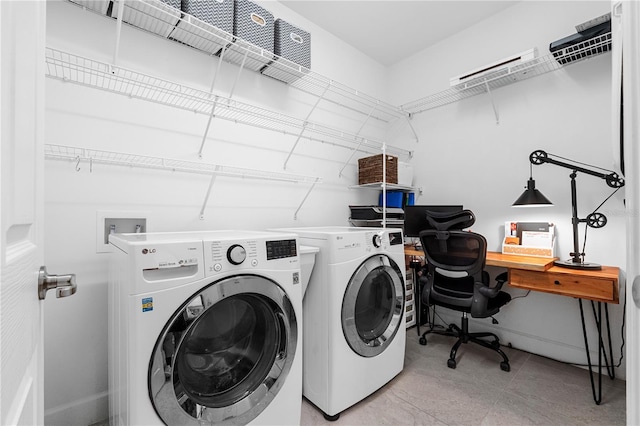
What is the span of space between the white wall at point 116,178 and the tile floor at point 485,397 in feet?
4.12

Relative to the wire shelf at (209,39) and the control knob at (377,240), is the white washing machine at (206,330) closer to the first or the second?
the control knob at (377,240)

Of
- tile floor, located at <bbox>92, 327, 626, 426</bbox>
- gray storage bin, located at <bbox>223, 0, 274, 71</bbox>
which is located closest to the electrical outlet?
tile floor, located at <bbox>92, 327, 626, 426</bbox>

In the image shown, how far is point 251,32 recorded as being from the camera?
6.00ft

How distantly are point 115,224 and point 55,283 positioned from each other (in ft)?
4.00

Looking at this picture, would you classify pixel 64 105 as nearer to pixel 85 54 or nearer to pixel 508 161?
pixel 85 54

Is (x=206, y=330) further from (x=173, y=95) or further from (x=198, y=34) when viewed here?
(x=198, y=34)

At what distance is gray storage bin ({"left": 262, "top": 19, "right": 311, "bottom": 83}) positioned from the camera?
199 cm

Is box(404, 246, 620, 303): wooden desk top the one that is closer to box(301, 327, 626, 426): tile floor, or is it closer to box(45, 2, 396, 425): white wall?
box(301, 327, 626, 426): tile floor

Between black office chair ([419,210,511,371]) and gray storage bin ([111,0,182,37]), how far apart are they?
6.55 feet

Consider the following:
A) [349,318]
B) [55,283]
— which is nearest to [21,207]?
[55,283]

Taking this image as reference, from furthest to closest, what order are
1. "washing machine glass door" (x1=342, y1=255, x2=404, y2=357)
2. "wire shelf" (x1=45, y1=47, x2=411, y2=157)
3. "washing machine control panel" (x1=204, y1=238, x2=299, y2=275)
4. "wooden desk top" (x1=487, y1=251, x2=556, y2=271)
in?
"wooden desk top" (x1=487, y1=251, x2=556, y2=271)
"washing machine glass door" (x1=342, y1=255, x2=404, y2=357)
"wire shelf" (x1=45, y1=47, x2=411, y2=157)
"washing machine control panel" (x1=204, y1=238, x2=299, y2=275)

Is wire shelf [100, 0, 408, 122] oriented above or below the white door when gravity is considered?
above

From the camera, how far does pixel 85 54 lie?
1514 mm

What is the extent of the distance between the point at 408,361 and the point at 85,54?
2831mm
